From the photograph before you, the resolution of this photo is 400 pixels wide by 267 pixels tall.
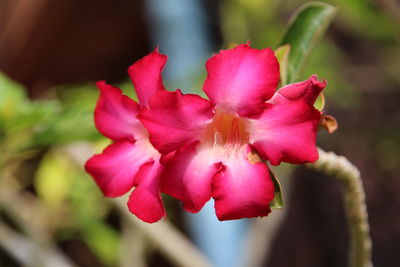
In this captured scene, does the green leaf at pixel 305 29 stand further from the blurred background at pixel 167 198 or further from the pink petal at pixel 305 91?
the blurred background at pixel 167 198

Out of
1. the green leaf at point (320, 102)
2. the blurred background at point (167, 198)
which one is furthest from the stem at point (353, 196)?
the blurred background at point (167, 198)

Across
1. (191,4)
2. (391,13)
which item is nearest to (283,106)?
(391,13)

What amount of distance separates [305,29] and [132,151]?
229 mm

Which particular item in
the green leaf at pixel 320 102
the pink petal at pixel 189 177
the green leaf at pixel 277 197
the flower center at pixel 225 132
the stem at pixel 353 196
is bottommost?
the stem at pixel 353 196

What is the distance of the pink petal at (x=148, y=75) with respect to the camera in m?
0.46

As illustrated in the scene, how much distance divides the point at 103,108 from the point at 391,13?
646 millimetres

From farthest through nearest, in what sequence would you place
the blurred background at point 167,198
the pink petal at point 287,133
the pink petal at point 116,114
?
the blurred background at point 167,198 < the pink petal at point 116,114 < the pink petal at point 287,133

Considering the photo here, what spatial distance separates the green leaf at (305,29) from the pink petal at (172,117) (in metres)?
0.15

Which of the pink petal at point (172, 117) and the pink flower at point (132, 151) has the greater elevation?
the pink petal at point (172, 117)

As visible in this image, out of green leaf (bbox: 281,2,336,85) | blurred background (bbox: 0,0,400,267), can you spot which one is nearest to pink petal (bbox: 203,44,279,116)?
green leaf (bbox: 281,2,336,85)

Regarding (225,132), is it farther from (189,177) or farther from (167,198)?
(167,198)

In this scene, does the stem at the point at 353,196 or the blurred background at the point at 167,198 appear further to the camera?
the blurred background at the point at 167,198

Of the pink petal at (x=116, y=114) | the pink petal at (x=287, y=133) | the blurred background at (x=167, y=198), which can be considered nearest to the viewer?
the pink petal at (x=287, y=133)

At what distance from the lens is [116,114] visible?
0.52m
